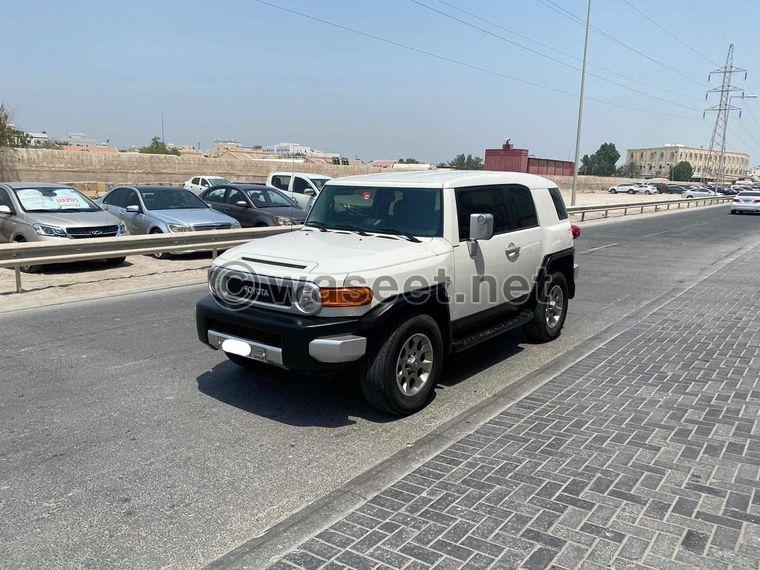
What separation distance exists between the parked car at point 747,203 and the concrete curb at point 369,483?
3541 centimetres

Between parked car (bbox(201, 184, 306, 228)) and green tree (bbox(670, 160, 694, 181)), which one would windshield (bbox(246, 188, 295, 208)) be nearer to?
parked car (bbox(201, 184, 306, 228))

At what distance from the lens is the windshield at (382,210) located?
17.2 ft

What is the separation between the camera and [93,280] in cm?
1049

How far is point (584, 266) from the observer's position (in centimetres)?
1341

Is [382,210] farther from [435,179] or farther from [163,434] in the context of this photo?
[163,434]

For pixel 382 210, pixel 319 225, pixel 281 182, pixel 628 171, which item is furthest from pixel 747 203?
pixel 628 171

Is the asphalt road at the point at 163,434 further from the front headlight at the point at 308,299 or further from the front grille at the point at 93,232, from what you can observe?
the front grille at the point at 93,232

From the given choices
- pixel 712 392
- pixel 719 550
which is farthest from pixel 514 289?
pixel 719 550

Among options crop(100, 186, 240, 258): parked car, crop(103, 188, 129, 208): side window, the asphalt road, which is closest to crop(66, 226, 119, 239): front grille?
crop(100, 186, 240, 258): parked car

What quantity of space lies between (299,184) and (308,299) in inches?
632

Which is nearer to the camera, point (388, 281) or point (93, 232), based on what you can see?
point (388, 281)

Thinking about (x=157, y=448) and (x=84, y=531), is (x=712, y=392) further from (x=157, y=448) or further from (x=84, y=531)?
(x=84, y=531)

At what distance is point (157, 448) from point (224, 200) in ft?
43.1

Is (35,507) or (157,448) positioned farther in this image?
(157,448)
